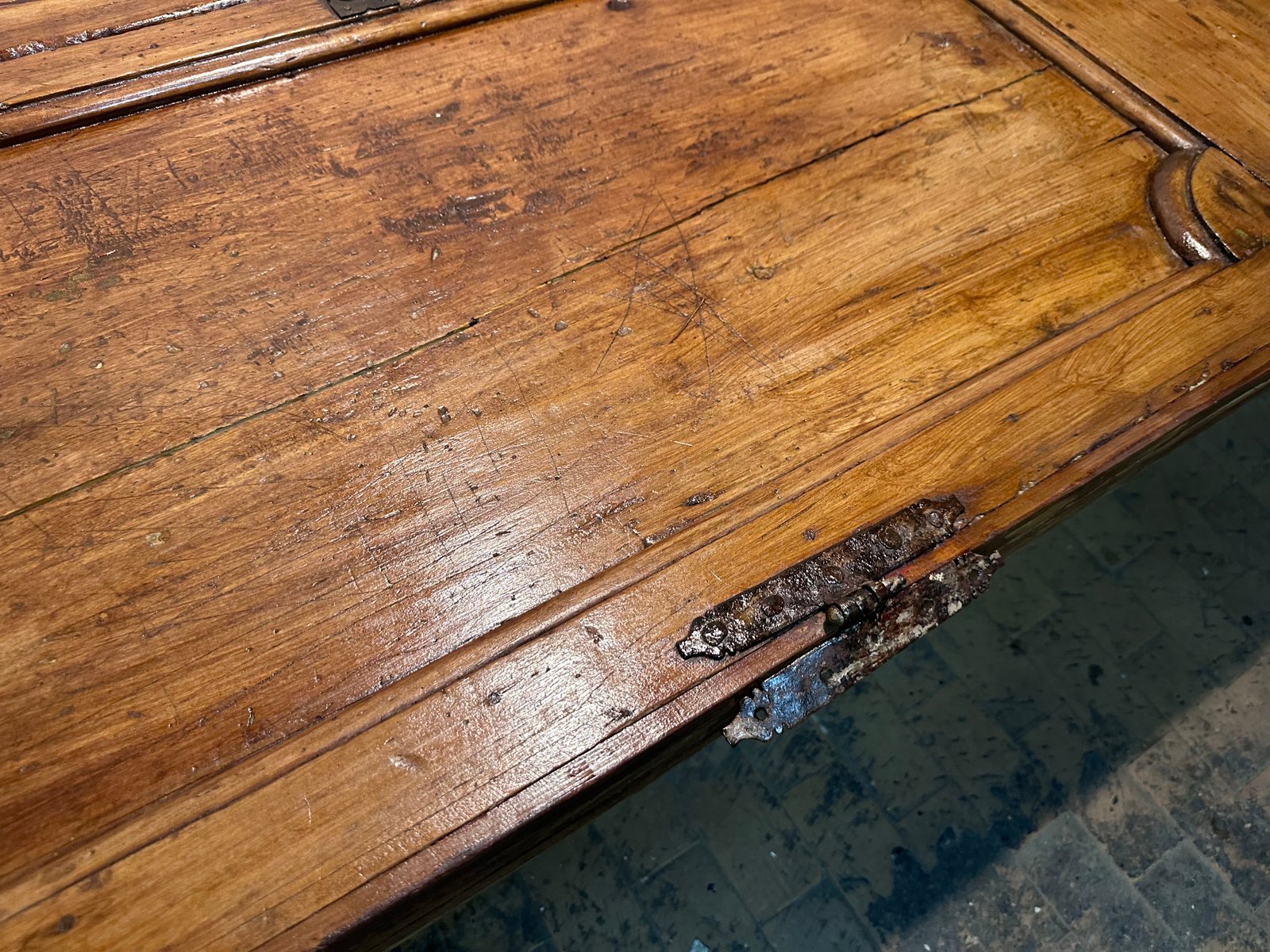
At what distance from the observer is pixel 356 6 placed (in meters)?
1.54

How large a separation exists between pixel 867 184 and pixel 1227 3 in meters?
0.91

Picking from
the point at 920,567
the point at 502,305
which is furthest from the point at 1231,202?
the point at 502,305

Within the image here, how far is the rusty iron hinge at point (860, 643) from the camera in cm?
109

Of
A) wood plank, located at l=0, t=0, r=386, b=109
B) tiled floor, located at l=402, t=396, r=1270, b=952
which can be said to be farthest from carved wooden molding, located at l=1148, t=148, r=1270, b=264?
wood plank, located at l=0, t=0, r=386, b=109

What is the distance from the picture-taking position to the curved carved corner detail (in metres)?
1.44

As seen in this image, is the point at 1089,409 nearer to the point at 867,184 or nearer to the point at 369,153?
the point at 867,184

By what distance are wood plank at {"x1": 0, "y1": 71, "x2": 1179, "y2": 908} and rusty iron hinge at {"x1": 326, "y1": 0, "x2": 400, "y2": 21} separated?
0.60 metres

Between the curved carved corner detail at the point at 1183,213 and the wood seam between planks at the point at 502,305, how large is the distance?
12 centimetres

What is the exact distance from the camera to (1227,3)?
1.79 metres

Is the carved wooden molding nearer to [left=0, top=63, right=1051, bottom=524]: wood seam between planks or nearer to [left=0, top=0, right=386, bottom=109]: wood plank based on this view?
[left=0, top=63, right=1051, bottom=524]: wood seam between planks

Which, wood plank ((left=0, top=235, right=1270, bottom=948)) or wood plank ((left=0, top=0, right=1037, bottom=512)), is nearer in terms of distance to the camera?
wood plank ((left=0, top=235, right=1270, bottom=948))

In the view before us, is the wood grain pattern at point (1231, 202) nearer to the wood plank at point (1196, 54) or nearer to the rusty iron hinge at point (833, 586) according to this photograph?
the wood plank at point (1196, 54)

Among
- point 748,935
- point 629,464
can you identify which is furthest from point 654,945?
point 629,464

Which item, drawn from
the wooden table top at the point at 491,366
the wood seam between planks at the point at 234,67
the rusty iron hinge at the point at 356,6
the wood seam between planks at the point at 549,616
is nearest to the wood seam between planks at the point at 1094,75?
the wooden table top at the point at 491,366
